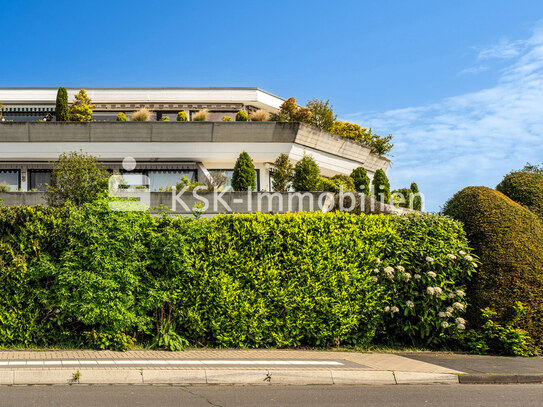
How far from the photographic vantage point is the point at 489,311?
1214cm

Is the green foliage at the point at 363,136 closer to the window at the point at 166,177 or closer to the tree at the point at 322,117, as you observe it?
the tree at the point at 322,117

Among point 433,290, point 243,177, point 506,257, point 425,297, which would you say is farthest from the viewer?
point 243,177

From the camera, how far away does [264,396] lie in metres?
8.02

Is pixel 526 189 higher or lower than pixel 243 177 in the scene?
lower

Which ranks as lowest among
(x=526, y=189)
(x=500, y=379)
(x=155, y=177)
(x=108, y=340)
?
(x=500, y=379)

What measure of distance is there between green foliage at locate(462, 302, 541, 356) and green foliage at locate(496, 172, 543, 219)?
322 cm

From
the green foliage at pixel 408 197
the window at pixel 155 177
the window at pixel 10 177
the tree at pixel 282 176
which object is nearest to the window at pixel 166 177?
the window at pixel 155 177

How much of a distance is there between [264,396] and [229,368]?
1.22 metres

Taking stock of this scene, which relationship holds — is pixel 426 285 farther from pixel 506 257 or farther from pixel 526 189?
pixel 526 189

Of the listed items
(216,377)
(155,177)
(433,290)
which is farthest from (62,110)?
(216,377)

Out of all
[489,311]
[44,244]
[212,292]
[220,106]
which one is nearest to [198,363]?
[212,292]

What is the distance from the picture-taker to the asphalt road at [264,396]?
7.38m

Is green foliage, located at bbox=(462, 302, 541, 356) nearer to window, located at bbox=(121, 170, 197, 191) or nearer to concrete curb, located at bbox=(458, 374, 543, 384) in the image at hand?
concrete curb, located at bbox=(458, 374, 543, 384)

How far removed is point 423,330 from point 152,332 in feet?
19.0
